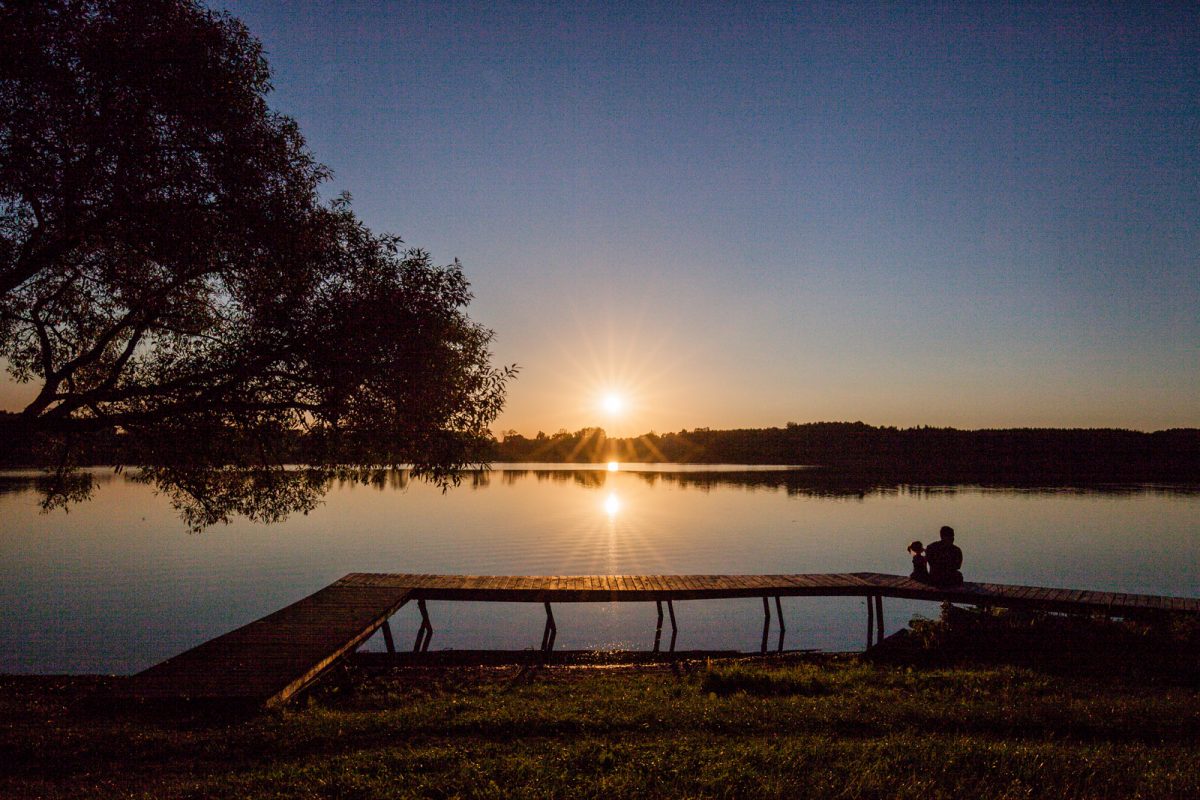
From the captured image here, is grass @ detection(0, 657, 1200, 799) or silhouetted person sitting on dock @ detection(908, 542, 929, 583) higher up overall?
silhouetted person sitting on dock @ detection(908, 542, 929, 583)

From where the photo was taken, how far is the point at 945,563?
22.8 meters

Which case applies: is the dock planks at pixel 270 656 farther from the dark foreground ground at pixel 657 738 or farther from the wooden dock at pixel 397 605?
the dark foreground ground at pixel 657 738

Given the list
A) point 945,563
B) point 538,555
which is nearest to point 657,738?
point 945,563

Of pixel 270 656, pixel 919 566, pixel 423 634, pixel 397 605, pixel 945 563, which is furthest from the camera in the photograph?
pixel 423 634

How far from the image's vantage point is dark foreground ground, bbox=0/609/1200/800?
28.6 ft

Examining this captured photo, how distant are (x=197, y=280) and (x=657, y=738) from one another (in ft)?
41.7

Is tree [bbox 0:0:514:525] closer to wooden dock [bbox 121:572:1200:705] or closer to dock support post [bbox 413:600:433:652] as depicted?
wooden dock [bbox 121:572:1200:705]

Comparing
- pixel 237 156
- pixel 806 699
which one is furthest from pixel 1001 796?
pixel 237 156

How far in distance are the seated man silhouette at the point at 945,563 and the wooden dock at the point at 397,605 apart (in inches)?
14.0

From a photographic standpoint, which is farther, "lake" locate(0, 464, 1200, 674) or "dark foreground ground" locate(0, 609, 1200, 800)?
"lake" locate(0, 464, 1200, 674)

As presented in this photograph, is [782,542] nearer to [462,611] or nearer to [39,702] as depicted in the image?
[462,611]

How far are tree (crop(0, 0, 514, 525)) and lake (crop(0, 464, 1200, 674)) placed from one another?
534 inches

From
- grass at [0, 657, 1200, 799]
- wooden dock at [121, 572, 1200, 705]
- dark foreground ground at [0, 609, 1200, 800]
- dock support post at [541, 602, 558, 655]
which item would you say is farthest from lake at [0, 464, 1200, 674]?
grass at [0, 657, 1200, 799]

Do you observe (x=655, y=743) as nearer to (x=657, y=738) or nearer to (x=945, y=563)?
(x=657, y=738)
